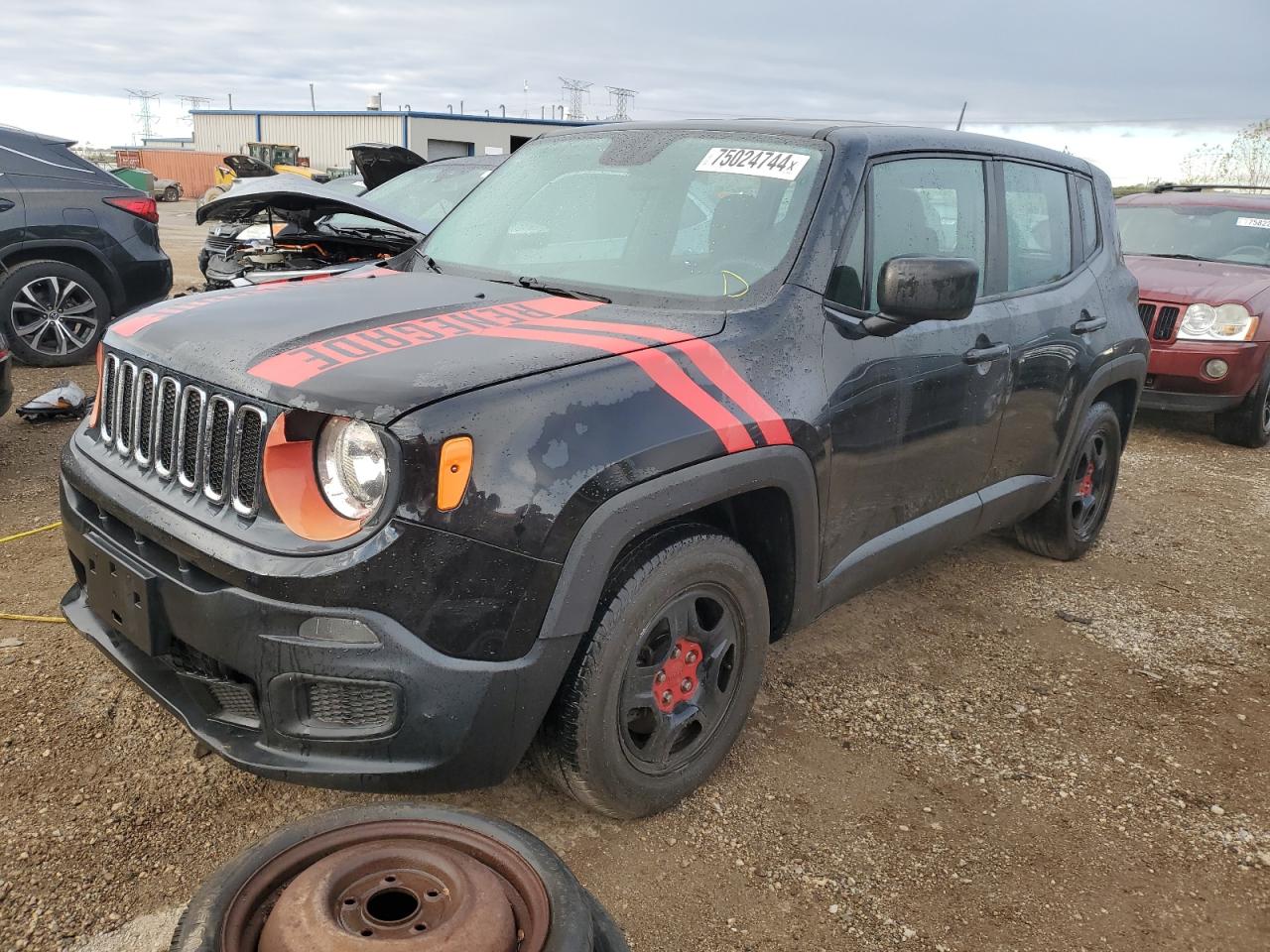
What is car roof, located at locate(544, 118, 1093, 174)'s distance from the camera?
300cm

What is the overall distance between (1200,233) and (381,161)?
657 centimetres

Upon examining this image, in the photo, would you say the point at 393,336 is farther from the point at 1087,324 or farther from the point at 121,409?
the point at 1087,324

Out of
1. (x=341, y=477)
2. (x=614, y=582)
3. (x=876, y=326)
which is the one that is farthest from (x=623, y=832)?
(x=876, y=326)

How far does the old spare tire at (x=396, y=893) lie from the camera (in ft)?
4.21

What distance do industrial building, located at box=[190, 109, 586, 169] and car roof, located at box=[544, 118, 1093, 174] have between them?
3712cm

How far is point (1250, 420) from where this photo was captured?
7.16 m

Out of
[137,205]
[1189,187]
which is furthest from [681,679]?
[1189,187]

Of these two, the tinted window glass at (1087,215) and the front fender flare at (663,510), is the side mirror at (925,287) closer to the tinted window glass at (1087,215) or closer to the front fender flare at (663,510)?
the front fender flare at (663,510)

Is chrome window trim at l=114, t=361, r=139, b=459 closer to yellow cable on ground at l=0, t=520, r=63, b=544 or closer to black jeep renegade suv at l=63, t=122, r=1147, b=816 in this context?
black jeep renegade suv at l=63, t=122, r=1147, b=816

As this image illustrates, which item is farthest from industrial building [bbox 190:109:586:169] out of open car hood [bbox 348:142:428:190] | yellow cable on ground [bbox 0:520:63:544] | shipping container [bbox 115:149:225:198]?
yellow cable on ground [bbox 0:520:63:544]

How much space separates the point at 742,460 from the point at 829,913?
3.60ft

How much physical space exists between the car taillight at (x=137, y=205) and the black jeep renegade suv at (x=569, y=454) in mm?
4776

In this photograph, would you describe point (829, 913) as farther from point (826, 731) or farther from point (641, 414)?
point (641, 414)

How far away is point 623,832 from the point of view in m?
2.55
